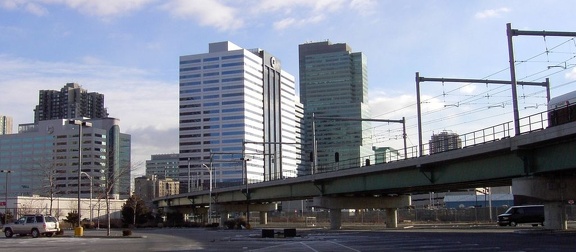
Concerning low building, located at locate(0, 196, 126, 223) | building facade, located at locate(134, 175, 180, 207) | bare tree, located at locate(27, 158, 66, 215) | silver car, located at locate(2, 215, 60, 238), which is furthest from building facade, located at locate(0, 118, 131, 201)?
silver car, located at locate(2, 215, 60, 238)

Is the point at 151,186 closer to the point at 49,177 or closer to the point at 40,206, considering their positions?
the point at 40,206

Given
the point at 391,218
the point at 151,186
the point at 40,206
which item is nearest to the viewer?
the point at 391,218

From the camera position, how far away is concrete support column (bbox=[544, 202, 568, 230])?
129 feet

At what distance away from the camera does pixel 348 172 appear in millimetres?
59906

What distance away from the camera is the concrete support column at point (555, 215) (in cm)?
3938

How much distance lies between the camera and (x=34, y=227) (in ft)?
164

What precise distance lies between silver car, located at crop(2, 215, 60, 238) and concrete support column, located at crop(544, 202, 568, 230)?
119 ft

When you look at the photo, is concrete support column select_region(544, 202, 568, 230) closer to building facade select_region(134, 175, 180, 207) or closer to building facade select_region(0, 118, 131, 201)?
building facade select_region(0, 118, 131, 201)

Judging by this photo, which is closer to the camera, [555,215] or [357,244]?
[357,244]

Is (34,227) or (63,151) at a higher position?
(63,151)

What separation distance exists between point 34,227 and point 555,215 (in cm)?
3783

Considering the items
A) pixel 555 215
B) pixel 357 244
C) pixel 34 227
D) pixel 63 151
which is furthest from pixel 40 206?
pixel 555 215

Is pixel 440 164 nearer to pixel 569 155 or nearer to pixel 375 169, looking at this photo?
pixel 375 169

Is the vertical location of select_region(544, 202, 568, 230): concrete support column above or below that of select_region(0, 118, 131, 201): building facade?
below
